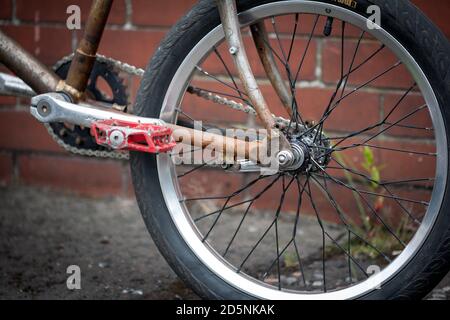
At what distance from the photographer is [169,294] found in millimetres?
2100

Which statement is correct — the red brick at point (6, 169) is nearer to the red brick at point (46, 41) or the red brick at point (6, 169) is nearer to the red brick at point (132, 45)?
the red brick at point (46, 41)

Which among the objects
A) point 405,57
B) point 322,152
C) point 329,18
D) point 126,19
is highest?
point 126,19

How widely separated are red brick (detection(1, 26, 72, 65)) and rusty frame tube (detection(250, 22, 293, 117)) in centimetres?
126

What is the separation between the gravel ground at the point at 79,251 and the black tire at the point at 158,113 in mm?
304

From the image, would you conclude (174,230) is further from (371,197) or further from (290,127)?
(371,197)

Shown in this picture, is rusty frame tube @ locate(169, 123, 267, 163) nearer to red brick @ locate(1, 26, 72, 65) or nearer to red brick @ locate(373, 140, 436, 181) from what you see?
red brick @ locate(373, 140, 436, 181)

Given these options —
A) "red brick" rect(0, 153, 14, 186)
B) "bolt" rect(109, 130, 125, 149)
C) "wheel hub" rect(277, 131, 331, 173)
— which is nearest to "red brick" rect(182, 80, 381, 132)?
"wheel hub" rect(277, 131, 331, 173)

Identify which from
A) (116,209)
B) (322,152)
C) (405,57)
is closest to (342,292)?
(322,152)

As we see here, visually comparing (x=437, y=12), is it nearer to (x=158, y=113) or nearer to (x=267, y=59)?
(x=267, y=59)

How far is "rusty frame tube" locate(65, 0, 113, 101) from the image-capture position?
6.15 ft

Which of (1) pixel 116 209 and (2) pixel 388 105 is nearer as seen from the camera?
(2) pixel 388 105

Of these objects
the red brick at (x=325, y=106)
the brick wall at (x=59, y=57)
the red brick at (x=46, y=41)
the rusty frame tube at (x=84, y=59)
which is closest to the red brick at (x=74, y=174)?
the brick wall at (x=59, y=57)

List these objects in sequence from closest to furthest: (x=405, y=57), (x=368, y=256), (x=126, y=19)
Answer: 1. (x=405, y=57)
2. (x=368, y=256)
3. (x=126, y=19)

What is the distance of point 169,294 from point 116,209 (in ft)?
2.68
